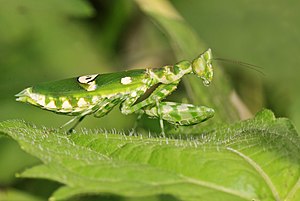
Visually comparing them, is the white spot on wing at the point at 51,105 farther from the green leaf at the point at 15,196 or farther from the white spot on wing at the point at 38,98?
the green leaf at the point at 15,196

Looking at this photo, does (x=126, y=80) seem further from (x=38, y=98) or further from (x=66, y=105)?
(x=38, y=98)

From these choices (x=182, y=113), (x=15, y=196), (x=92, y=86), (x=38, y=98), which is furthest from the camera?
(x=15, y=196)

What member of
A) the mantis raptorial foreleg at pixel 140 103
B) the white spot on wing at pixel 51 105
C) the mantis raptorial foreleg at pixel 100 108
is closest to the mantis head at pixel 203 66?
the mantis raptorial foreleg at pixel 140 103

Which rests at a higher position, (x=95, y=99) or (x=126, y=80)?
(x=126, y=80)

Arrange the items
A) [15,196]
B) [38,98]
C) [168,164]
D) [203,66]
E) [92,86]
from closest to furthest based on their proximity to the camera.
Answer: [168,164] < [38,98] < [92,86] < [203,66] < [15,196]

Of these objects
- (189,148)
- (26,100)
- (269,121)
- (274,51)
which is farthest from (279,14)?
(189,148)

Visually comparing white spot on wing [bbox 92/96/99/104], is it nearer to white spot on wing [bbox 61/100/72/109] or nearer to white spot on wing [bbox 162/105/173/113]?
white spot on wing [bbox 61/100/72/109]

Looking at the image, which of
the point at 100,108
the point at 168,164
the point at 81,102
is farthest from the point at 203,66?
the point at 168,164
